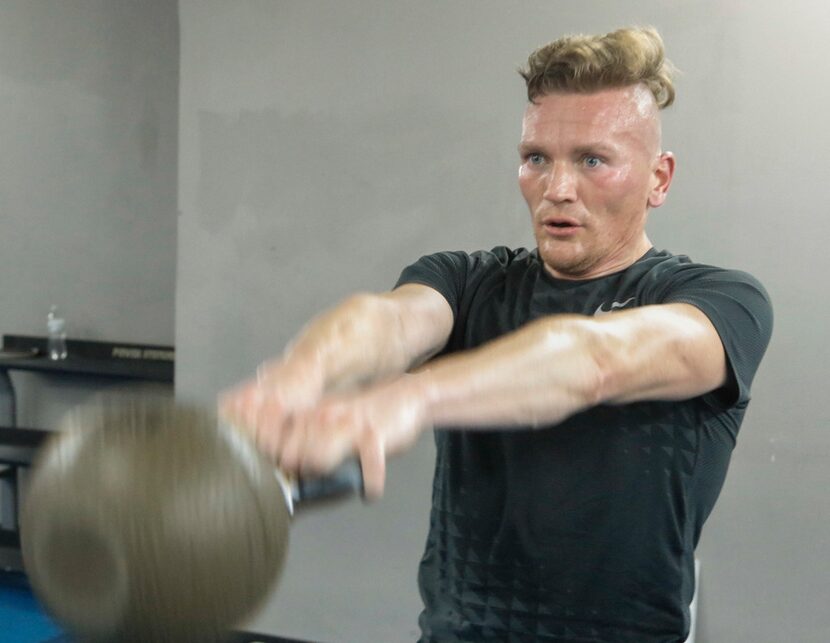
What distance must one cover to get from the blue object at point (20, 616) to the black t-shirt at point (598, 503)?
216 cm

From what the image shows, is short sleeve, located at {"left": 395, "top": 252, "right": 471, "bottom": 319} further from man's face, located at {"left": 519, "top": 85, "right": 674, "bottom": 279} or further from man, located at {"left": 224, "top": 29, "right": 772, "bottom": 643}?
man's face, located at {"left": 519, "top": 85, "right": 674, "bottom": 279}

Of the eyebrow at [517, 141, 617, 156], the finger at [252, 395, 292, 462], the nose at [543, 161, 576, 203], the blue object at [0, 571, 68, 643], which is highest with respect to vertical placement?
the eyebrow at [517, 141, 617, 156]

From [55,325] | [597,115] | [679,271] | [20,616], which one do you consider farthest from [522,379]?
[55,325]

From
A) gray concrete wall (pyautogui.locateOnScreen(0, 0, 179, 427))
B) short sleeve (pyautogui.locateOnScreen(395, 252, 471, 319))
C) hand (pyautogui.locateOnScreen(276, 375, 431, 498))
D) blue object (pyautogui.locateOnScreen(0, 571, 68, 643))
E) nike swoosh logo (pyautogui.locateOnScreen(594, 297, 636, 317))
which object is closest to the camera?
hand (pyautogui.locateOnScreen(276, 375, 431, 498))

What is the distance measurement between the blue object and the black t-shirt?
2.16 meters

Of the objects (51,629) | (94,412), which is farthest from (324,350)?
(51,629)

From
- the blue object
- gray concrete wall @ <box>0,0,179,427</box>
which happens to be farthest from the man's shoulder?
gray concrete wall @ <box>0,0,179,427</box>

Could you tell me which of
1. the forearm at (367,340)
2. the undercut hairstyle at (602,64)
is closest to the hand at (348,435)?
the forearm at (367,340)

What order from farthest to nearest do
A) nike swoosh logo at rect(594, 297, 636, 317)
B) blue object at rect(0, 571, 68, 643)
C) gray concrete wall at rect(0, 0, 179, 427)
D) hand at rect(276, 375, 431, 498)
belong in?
gray concrete wall at rect(0, 0, 179, 427) → blue object at rect(0, 571, 68, 643) → nike swoosh logo at rect(594, 297, 636, 317) → hand at rect(276, 375, 431, 498)

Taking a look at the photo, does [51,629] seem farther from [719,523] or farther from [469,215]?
[719,523]

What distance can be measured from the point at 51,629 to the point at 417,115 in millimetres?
2225

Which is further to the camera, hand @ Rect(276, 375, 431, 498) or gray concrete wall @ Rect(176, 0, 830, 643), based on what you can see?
gray concrete wall @ Rect(176, 0, 830, 643)

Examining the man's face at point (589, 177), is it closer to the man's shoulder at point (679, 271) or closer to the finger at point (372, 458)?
the man's shoulder at point (679, 271)

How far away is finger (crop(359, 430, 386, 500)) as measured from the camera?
3.07 ft
